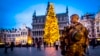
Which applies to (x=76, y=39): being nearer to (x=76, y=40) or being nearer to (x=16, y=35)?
(x=76, y=40)

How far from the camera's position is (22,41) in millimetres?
4473

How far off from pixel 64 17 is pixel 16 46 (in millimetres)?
1122

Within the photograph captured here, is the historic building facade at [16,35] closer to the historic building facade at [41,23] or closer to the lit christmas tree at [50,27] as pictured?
the historic building facade at [41,23]

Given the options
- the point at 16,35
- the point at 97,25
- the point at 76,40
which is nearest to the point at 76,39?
the point at 76,40

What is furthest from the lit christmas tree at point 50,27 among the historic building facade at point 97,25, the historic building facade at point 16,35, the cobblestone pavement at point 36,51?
the historic building facade at point 97,25

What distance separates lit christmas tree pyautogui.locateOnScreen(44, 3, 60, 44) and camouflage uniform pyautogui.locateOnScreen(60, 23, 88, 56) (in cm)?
208

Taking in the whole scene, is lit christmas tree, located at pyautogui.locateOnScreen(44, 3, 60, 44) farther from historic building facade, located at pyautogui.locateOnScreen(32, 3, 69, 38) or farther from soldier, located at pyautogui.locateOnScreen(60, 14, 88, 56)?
soldier, located at pyautogui.locateOnScreen(60, 14, 88, 56)

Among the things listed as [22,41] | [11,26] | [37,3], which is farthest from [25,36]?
[37,3]

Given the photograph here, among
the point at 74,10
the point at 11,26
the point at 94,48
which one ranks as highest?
the point at 74,10

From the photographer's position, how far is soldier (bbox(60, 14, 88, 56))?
2.19 meters

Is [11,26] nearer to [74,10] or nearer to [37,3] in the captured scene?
[37,3]

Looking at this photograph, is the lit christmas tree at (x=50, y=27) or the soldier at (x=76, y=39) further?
the lit christmas tree at (x=50, y=27)

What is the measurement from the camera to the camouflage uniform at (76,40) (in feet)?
7.20

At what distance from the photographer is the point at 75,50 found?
2.20 metres
